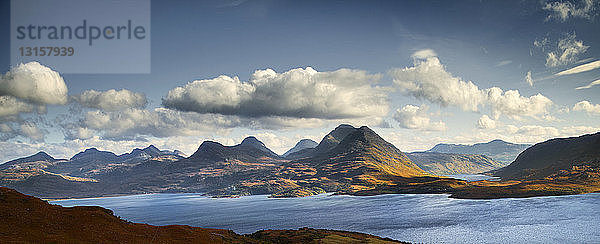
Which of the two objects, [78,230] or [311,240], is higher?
[78,230]

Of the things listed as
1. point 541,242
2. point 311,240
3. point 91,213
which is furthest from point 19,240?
point 541,242

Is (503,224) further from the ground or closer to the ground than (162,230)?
closer to the ground

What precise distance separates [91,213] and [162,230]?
1993cm

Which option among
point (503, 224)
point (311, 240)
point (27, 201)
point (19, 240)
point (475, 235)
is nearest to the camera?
point (19, 240)

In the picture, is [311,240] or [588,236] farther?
[588,236]

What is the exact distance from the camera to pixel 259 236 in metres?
136

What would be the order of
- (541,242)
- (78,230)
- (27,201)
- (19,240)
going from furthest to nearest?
(541,242) → (27,201) → (78,230) → (19,240)

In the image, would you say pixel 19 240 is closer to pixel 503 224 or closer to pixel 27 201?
pixel 27 201

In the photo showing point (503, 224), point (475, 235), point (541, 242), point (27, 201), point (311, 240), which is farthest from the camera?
point (503, 224)

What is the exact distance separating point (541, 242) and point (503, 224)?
52230 millimetres

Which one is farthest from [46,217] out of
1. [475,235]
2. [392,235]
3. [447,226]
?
[447,226]

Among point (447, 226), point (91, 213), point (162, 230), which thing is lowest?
point (447, 226)

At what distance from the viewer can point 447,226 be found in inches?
7397

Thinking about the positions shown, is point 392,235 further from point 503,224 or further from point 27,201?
point 27,201
